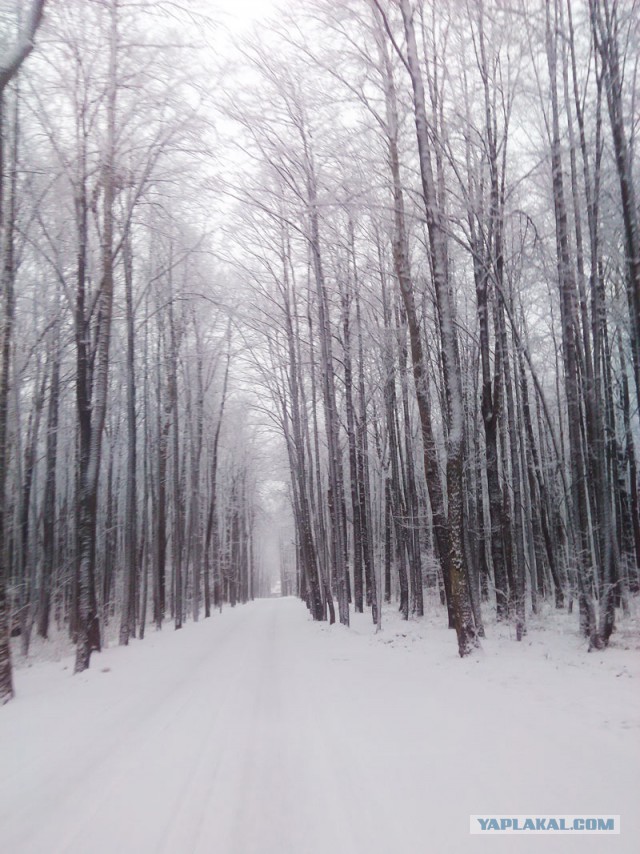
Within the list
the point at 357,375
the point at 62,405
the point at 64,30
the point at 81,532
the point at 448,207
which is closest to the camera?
the point at 64,30

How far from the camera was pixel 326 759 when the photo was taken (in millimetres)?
4258

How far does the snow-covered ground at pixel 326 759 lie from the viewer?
3.09 m

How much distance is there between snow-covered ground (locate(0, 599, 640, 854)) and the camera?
3092 mm

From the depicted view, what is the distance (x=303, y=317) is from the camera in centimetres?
1894

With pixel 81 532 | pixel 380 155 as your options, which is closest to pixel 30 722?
pixel 81 532

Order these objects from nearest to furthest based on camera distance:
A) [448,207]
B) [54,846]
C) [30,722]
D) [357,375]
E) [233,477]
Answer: [54,846] < [30,722] < [448,207] < [357,375] < [233,477]

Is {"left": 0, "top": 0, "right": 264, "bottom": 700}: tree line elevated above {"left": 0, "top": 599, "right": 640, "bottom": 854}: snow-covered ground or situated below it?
above

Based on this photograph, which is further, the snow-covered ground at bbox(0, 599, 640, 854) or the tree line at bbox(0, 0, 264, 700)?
the tree line at bbox(0, 0, 264, 700)

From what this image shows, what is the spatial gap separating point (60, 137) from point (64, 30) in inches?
79.9

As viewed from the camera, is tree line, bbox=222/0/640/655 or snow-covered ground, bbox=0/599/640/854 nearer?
snow-covered ground, bbox=0/599/640/854

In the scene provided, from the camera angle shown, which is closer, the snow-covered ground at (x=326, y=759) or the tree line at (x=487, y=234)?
the snow-covered ground at (x=326, y=759)

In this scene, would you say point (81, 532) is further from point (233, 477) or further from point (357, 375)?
point (233, 477)

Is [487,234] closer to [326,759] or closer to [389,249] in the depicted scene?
[389,249]

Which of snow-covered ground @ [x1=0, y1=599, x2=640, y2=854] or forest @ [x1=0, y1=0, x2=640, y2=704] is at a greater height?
forest @ [x1=0, y1=0, x2=640, y2=704]
